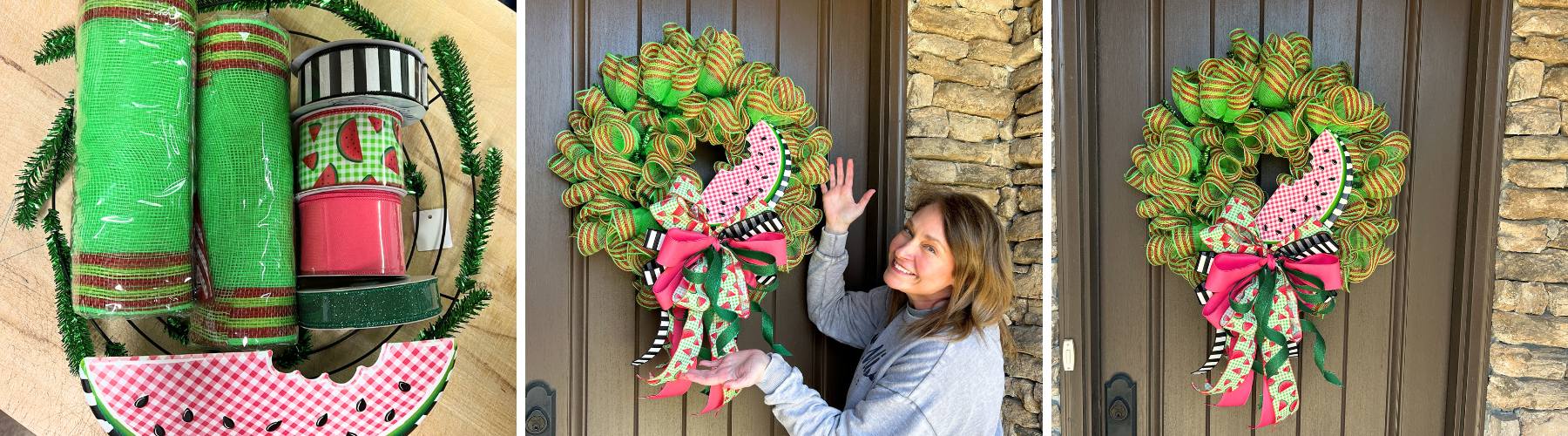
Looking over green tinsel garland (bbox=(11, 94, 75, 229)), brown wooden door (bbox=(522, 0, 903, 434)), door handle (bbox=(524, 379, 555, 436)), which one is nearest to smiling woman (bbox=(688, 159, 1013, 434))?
brown wooden door (bbox=(522, 0, 903, 434))

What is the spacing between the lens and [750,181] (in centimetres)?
133

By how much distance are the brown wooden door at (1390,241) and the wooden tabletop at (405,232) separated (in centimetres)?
114

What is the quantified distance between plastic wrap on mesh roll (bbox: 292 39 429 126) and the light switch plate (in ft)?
0.65

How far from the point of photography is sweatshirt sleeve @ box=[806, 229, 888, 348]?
1.49m

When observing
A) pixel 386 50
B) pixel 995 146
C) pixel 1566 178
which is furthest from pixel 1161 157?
pixel 386 50

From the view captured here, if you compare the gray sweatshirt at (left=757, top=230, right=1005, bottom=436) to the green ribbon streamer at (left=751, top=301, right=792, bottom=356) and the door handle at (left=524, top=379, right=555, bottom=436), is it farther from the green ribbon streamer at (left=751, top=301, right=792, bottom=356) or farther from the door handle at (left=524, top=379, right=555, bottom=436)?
the door handle at (left=524, top=379, right=555, bottom=436)

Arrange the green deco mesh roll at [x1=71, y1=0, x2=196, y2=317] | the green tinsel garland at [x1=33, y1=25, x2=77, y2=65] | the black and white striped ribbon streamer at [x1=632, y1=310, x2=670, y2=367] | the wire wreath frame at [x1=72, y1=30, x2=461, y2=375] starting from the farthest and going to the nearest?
the black and white striped ribbon streamer at [x1=632, y1=310, x2=670, y2=367] → the wire wreath frame at [x1=72, y1=30, x2=461, y2=375] → the green tinsel garland at [x1=33, y1=25, x2=77, y2=65] → the green deco mesh roll at [x1=71, y1=0, x2=196, y2=317]

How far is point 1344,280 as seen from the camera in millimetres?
1535

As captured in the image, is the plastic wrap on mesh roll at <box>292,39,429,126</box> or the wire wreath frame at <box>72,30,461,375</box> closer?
the plastic wrap on mesh roll at <box>292,39,429,126</box>

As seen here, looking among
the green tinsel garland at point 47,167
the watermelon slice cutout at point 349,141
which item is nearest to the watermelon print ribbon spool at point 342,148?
the watermelon slice cutout at point 349,141

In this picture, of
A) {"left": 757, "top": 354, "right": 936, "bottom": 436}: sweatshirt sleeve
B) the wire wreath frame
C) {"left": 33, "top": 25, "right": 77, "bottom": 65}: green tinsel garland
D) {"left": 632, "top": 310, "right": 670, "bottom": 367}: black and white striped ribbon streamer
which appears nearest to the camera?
{"left": 33, "top": 25, "right": 77, "bottom": 65}: green tinsel garland

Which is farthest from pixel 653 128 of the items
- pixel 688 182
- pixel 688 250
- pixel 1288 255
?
pixel 1288 255

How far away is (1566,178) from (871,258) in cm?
160

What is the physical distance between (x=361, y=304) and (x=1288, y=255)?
1.64 meters
